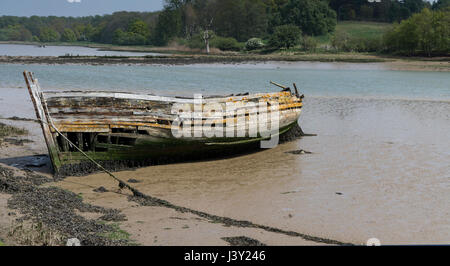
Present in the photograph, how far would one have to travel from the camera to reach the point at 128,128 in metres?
10.5

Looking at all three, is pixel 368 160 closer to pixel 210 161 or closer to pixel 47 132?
pixel 210 161

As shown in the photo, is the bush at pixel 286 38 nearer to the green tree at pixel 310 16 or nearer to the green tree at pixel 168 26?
the green tree at pixel 310 16

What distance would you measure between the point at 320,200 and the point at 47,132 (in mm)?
5432

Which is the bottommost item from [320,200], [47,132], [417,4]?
[320,200]

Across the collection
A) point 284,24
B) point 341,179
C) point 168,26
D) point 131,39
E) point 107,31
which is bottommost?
point 341,179

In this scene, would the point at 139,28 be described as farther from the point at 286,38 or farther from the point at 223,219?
the point at 223,219

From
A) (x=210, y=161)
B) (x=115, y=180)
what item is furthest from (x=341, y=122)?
(x=115, y=180)

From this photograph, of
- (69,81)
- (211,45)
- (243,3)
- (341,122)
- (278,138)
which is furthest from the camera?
(243,3)

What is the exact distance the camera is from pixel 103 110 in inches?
408

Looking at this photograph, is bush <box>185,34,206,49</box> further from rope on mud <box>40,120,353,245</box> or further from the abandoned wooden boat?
rope on mud <box>40,120,353,245</box>

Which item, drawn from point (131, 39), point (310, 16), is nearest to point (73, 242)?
point (310, 16)

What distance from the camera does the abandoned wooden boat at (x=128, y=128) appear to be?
9961 mm

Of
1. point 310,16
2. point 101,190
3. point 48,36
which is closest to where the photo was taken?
point 101,190

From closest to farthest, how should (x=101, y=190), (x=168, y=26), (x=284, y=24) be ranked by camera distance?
(x=101, y=190) < (x=284, y=24) < (x=168, y=26)
